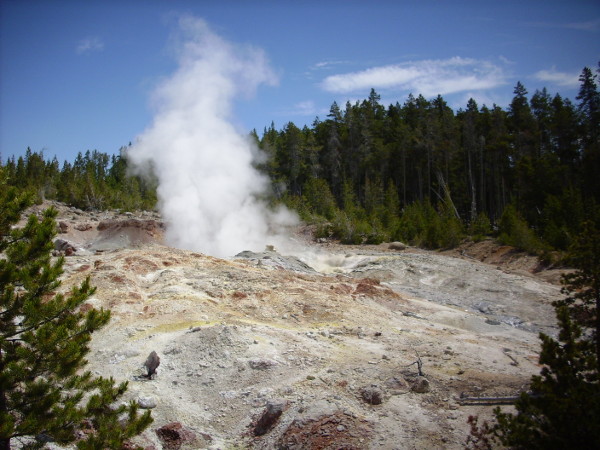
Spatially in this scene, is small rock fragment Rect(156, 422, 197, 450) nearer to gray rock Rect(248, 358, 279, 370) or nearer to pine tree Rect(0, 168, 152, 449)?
pine tree Rect(0, 168, 152, 449)

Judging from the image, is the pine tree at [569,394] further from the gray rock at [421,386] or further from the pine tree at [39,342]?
the pine tree at [39,342]

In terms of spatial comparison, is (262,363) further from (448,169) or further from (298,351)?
(448,169)

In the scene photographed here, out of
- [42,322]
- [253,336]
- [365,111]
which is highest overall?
[365,111]

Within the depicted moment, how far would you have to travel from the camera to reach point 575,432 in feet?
16.8

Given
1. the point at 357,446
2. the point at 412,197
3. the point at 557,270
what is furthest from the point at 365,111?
the point at 357,446

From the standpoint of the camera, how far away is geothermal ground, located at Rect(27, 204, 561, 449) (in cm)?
786

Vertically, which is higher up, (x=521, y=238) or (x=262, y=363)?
(x=521, y=238)

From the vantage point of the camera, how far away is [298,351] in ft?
34.9

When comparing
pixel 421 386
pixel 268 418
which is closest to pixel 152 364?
pixel 268 418

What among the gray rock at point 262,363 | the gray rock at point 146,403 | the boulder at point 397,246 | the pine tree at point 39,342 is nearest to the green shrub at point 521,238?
the boulder at point 397,246

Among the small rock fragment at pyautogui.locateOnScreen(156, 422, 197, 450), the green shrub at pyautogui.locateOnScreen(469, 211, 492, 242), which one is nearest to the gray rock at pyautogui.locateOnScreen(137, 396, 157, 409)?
the small rock fragment at pyautogui.locateOnScreen(156, 422, 197, 450)

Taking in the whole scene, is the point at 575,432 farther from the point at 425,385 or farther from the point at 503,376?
the point at 503,376

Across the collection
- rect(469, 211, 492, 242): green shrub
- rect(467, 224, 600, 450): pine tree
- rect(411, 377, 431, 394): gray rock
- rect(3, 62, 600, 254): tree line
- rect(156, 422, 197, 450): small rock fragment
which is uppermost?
rect(3, 62, 600, 254): tree line

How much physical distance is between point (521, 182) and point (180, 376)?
42048 mm
